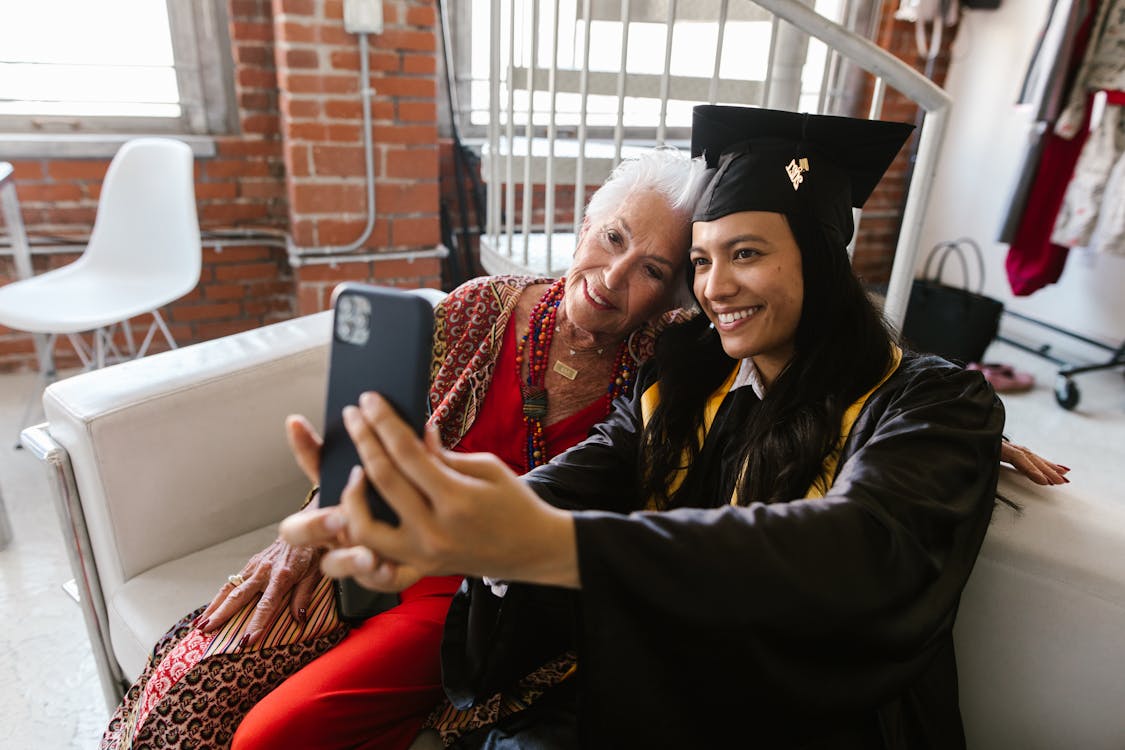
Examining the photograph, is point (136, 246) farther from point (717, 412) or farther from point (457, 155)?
point (717, 412)

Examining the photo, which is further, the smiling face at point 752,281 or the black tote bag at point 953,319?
the black tote bag at point 953,319

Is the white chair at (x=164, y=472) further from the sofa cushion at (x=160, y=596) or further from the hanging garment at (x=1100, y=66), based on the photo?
the hanging garment at (x=1100, y=66)

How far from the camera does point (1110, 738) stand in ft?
2.95

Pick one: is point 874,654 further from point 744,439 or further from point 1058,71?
point 1058,71

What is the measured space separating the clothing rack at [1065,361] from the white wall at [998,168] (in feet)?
0.41

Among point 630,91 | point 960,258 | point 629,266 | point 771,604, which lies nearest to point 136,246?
point 630,91

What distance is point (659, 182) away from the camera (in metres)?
1.25

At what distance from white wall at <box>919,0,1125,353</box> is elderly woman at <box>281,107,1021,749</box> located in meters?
3.21

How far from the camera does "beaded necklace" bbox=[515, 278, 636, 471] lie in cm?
136

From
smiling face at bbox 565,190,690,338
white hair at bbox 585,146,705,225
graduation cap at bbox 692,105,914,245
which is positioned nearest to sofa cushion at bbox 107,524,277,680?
smiling face at bbox 565,190,690,338

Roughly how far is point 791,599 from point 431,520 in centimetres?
31

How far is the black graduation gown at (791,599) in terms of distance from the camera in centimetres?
61

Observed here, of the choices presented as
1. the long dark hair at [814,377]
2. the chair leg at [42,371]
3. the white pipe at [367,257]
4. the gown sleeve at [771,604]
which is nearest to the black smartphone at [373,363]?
the gown sleeve at [771,604]

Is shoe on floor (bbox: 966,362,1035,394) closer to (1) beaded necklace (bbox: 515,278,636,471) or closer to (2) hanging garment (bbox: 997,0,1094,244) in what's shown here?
(2) hanging garment (bbox: 997,0,1094,244)
